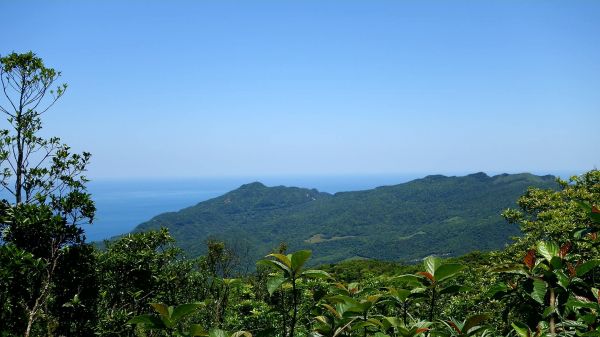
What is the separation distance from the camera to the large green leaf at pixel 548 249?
3.03 metres

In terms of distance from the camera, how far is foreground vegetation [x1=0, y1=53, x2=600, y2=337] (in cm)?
251

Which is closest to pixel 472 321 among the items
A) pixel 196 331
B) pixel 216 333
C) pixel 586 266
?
pixel 586 266

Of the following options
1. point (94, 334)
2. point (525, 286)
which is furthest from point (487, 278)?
point (525, 286)

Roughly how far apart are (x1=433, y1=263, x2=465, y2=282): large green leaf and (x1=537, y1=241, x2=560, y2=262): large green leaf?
3.12 ft

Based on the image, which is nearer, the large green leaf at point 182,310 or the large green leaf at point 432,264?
the large green leaf at point 182,310

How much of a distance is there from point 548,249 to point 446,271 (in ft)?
3.61

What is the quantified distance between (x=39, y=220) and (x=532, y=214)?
23.3m

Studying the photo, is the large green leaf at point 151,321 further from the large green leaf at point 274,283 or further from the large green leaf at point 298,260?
the large green leaf at point 298,260

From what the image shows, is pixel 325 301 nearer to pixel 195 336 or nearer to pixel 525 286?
pixel 195 336

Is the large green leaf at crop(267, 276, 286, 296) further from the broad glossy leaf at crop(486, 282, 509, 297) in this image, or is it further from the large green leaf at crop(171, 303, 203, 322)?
the broad glossy leaf at crop(486, 282, 509, 297)

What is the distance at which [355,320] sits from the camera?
Result: 2588 mm

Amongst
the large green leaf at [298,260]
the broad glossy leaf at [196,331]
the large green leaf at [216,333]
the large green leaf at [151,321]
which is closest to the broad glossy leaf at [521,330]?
the large green leaf at [298,260]

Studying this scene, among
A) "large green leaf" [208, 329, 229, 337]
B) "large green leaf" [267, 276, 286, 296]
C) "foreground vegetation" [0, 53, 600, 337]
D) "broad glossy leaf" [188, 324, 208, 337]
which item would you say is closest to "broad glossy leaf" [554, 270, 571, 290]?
"foreground vegetation" [0, 53, 600, 337]

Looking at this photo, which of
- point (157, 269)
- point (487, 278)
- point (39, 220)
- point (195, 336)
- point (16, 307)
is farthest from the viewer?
point (487, 278)
